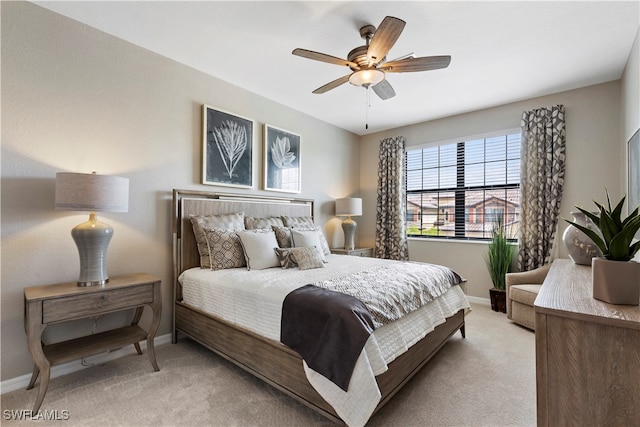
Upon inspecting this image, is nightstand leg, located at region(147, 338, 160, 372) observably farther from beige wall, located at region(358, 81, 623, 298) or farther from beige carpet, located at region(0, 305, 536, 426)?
beige wall, located at region(358, 81, 623, 298)

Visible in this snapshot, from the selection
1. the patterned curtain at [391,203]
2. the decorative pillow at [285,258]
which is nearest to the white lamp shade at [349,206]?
the patterned curtain at [391,203]

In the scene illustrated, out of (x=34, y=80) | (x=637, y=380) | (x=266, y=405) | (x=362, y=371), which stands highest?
(x=34, y=80)

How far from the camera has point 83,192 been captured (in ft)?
6.59

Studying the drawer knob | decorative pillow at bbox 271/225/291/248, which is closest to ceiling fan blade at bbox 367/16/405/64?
decorative pillow at bbox 271/225/291/248

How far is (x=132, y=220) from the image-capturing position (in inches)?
104

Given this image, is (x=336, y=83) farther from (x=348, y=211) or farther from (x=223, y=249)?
(x=348, y=211)

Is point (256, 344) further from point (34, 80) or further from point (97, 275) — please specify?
point (34, 80)

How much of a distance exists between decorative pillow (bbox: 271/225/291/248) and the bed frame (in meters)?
0.51

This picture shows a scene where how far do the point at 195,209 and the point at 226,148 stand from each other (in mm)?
811

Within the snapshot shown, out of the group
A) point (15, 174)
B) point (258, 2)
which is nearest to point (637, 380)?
point (258, 2)

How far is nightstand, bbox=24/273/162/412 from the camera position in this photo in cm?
183

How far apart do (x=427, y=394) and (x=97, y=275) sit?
2508 mm

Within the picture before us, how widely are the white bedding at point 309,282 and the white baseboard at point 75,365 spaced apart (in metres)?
0.54

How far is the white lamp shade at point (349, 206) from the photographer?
4.67 metres
